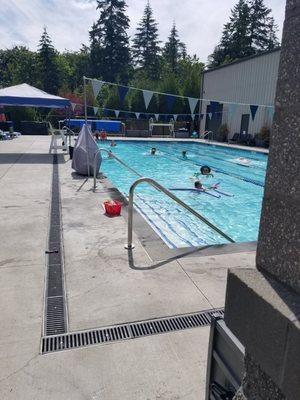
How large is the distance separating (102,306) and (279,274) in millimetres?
2073

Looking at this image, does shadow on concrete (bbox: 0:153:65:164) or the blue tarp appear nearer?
shadow on concrete (bbox: 0:153:65:164)

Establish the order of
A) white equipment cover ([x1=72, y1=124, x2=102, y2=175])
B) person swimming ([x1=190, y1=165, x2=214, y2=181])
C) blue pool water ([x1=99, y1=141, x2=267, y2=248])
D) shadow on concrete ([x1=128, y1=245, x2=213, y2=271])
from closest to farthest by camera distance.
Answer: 1. shadow on concrete ([x1=128, y1=245, x2=213, y2=271])
2. blue pool water ([x1=99, y1=141, x2=267, y2=248])
3. white equipment cover ([x1=72, y1=124, x2=102, y2=175])
4. person swimming ([x1=190, y1=165, x2=214, y2=181])

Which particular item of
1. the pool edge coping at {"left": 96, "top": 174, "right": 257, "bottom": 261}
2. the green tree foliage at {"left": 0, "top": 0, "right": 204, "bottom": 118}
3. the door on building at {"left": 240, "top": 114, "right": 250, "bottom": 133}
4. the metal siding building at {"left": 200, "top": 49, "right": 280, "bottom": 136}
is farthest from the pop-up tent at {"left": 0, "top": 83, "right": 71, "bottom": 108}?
the green tree foliage at {"left": 0, "top": 0, "right": 204, "bottom": 118}

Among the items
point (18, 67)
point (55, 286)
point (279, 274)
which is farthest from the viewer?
point (18, 67)

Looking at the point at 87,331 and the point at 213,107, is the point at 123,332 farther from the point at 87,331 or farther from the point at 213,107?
the point at 213,107

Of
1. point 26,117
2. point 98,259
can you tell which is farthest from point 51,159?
point 26,117

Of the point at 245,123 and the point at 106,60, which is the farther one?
the point at 106,60

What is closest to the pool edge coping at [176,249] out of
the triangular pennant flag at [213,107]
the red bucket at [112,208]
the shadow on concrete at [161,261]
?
the shadow on concrete at [161,261]

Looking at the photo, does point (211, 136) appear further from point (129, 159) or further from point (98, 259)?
point (98, 259)

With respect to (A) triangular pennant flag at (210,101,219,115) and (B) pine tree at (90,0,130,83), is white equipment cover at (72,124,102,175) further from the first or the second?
(B) pine tree at (90,0,130,83)

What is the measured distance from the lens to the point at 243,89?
24.1 m

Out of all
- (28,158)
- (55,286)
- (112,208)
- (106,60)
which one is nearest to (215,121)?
(28,158)

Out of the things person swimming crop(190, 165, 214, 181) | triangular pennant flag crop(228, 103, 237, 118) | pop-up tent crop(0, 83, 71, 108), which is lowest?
person swimming crop(190, 165, 214, 181)

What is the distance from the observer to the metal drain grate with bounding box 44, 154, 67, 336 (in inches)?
103
